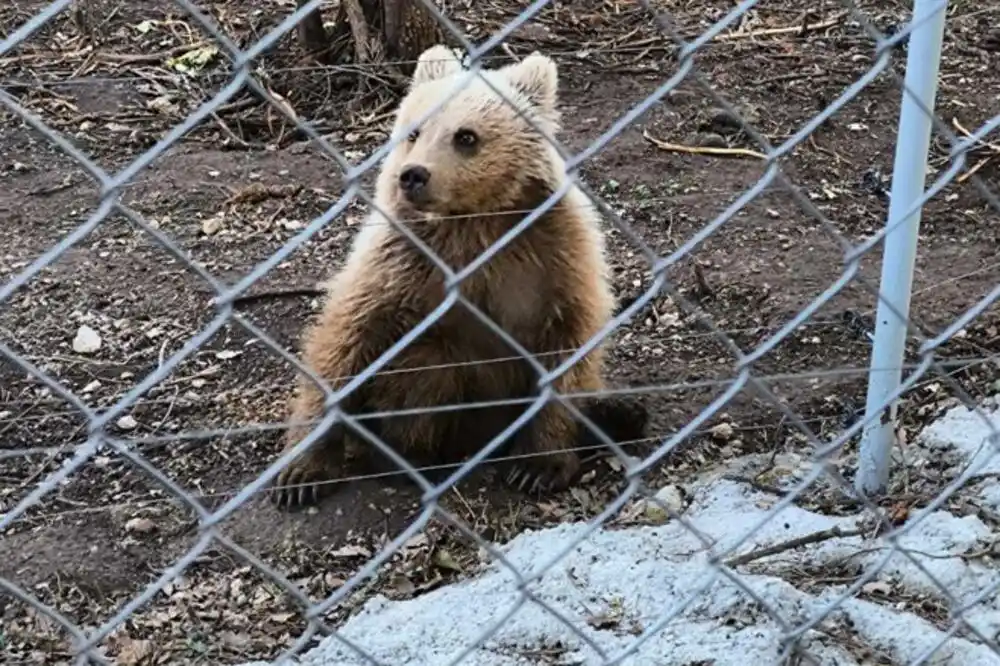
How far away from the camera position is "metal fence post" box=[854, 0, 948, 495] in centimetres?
299

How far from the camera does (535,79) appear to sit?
418 cm

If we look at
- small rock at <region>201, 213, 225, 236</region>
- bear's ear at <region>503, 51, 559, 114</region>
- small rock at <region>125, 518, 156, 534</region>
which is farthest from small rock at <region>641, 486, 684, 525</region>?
small rock at <region>201, 213, 225, 236</region>

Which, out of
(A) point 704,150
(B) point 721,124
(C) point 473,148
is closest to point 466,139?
(C) point 473,148

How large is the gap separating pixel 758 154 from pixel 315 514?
2.72 m

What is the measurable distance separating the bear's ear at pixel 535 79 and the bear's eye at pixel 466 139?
1.20 feet

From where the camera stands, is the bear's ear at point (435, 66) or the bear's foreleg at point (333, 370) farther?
the bear's ear at point (435, 66)

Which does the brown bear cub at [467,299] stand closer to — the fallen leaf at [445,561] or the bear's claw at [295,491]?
the bear's claw at [295,491]

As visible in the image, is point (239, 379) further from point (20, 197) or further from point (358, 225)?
point (20, 197)

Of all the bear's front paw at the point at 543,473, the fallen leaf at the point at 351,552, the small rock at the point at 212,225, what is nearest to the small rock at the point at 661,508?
the bear's front paw at the point at 543,473

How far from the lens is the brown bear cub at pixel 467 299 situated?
393cm

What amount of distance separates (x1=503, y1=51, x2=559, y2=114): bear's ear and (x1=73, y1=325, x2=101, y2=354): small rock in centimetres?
163

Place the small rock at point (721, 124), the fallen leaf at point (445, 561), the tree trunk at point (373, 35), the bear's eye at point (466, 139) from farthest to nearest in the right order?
the tree trunk at point (373, 35)
the small rock at point (721, 124)
the bear's eye at point (466, 139)
the fallen leaf at point (445, 561)

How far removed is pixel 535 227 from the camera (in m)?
3.99

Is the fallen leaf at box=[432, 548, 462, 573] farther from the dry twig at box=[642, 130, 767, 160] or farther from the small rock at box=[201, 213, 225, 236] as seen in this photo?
the dry twig at box=[642, 130, 767, 160]
